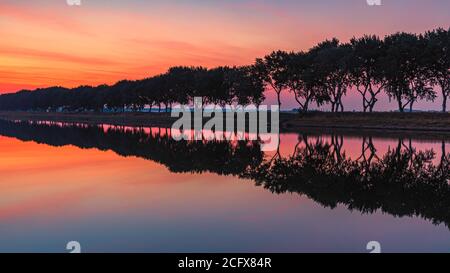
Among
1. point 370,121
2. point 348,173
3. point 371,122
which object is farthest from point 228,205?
point 370,121

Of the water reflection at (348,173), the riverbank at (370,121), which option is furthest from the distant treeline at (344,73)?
the water reflection at (348,173)

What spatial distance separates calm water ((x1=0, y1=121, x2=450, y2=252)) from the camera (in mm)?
13852

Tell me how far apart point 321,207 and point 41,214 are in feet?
39.0

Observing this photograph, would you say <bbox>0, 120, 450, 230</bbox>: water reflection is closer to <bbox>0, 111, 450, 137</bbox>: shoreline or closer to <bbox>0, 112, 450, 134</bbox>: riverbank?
<bbox>0, 111, 450, 137</bbox>: shoreline

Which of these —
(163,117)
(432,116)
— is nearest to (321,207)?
(432,116)

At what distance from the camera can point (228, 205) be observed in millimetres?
19109

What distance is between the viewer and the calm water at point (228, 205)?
45.4 ft

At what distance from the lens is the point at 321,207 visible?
1875cm

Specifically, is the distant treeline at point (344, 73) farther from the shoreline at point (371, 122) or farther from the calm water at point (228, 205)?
the calm water at point (228, 205)

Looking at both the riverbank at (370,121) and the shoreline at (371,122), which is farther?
the riverbank at (370,121)

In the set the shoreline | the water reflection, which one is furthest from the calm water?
the shoreline

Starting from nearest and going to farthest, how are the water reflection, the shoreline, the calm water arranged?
the calm water
the water reflection
the shoreline
